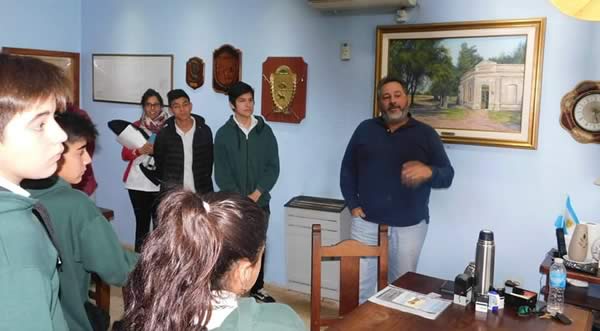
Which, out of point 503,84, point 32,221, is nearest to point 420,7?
point 503,84

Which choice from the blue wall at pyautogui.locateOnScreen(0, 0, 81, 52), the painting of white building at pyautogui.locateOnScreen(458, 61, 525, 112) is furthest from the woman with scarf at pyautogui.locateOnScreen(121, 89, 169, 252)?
the painting of white building at pyautogui.locateOnScreen(458, 61, 525, 112)

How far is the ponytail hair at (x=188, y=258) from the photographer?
99 cm

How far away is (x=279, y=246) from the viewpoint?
4.03 meters

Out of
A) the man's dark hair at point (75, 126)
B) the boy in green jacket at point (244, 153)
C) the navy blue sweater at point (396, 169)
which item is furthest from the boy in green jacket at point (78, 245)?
the boy in green jacket at point (244, 153)

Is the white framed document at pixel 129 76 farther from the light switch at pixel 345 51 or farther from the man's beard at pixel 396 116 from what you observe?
the man's beard at pixel 396 116

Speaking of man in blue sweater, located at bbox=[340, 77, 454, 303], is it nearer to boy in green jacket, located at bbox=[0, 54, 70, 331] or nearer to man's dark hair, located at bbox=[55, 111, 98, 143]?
man's dark hair, located at bbox=[55, 111, 98, 143]

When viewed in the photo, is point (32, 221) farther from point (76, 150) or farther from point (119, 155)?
point (119, 155)

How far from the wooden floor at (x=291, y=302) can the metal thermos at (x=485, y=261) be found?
1.75m

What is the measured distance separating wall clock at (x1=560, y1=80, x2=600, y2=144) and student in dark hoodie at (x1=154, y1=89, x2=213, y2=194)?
222cm

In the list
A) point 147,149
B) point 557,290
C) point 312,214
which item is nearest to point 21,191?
point 557,290

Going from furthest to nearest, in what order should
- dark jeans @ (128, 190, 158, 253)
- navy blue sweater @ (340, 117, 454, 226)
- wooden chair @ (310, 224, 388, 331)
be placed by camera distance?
1. dark jeans @ (128, 190, 158, 253)
2. navy blue sweater @ (340, 117, 454, 226)
3. wooden chair @ (310, 224, 388, 331)

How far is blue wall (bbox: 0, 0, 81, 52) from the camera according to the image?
4492mm

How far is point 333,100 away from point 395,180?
105 centimetres

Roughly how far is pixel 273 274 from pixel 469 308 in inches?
94.7
